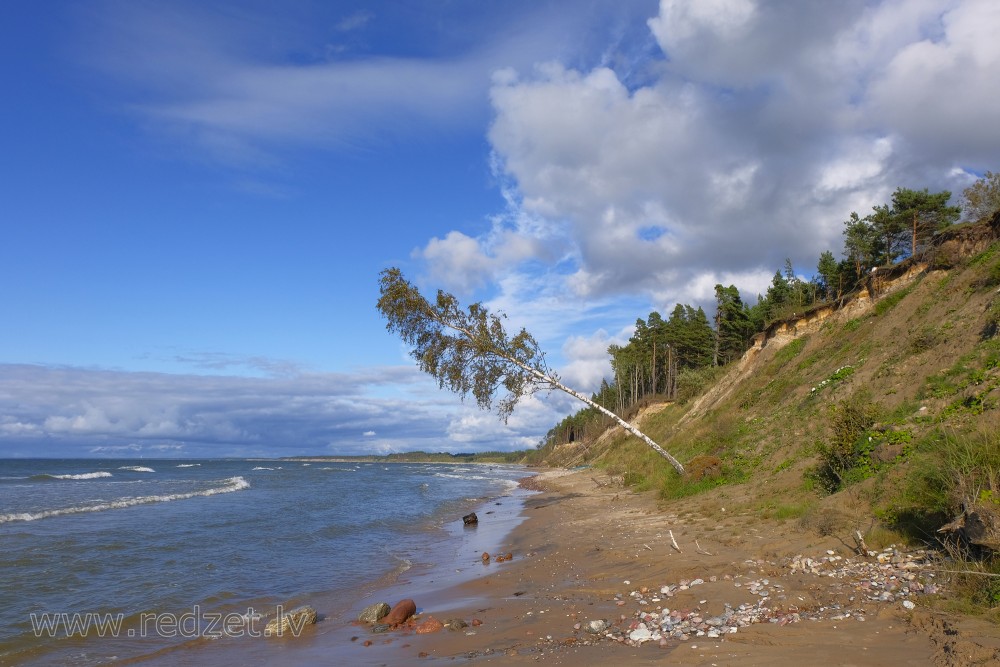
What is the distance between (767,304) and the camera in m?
52.0

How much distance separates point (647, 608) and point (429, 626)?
136 inches

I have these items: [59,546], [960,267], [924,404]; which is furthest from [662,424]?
[59,546]

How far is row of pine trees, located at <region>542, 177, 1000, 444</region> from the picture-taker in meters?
33.5

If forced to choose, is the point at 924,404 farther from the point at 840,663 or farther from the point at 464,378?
the point at 464,378

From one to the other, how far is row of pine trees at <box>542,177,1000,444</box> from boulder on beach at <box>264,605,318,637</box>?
2839cm

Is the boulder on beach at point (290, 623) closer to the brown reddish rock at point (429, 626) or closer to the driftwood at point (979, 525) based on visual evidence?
the brown reddish rock at point (429, 626)

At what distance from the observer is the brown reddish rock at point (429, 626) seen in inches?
351

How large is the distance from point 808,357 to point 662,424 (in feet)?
64.4

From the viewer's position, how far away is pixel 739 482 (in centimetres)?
1673

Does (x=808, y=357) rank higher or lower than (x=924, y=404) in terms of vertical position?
higher

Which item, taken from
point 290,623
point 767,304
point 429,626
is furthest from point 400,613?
point 767,304

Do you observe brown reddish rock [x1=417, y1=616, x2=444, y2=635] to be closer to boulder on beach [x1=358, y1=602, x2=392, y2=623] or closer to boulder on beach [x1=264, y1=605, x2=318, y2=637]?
boulder on beach [x1=358, y1=602, x2=392, y2=623]
